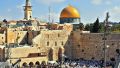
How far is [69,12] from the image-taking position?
197 feet

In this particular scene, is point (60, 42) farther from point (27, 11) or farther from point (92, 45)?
point (27, 11)

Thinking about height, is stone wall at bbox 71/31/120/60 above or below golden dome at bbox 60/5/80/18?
below

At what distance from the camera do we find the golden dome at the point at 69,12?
197ft

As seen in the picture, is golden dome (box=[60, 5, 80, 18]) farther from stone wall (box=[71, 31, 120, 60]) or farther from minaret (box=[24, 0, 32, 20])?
stone wall (box=[71, 31, 120, 60])

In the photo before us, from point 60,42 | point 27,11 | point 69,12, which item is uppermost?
point 27,11

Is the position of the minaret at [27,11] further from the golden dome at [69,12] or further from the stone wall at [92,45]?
the stone wall at [92,45]

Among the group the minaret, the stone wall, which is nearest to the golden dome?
the minaret

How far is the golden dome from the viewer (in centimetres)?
6006

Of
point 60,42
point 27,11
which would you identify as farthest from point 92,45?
point 27,11

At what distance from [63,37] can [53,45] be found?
5.53 ft

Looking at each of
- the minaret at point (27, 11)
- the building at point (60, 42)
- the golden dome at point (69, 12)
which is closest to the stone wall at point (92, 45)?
the building at point (60, 42)

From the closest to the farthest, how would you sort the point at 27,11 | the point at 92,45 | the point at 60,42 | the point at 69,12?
1. the point at 92,45
2. the point at 60,42
3. the point at 69,12
4. the point at 27,11

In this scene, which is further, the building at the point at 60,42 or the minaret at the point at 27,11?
the minaret at the point at 27,11

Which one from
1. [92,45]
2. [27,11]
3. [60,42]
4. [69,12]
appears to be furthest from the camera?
[27,11]
